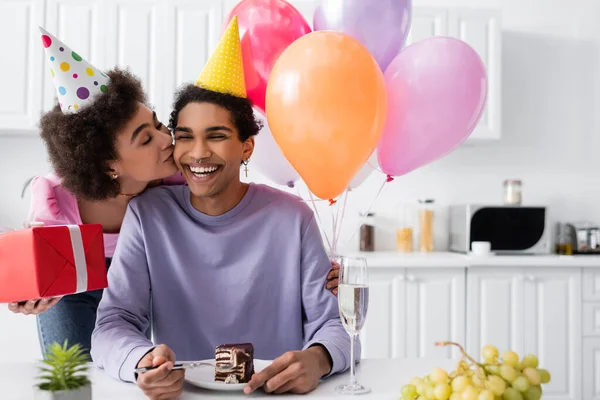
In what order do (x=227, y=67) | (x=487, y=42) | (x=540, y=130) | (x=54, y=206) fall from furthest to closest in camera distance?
1. (x=540, y=130)
2. (x=487, y=42)
3. (x=54, y=206)
4. (x=227, y=67)

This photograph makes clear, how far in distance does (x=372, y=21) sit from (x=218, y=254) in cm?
64

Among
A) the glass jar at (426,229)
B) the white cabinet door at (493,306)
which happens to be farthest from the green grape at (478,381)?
the glass jar at (426,229)

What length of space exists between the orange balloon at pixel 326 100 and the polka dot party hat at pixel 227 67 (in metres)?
0.12

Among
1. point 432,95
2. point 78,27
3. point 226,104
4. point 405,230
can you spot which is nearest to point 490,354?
point 432,95

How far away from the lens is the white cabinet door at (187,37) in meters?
2.95

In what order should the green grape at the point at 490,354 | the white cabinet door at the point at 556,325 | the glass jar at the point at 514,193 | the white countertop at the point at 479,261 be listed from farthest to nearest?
the glass jar at the point at 514,193 → the white cabinet door at the point at 556,325 → the white countertop at the point at 479,261 → the green grape at the point at 490,354

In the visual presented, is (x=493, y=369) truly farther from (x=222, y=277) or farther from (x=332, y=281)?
(x=222, y=277)

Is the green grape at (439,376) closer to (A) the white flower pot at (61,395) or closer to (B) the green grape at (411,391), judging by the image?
(B) the green grape at (411,391)

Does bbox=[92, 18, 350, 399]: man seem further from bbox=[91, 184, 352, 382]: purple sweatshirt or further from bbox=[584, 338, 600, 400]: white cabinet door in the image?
bbox=[584, 338, 600, 400]: white cabinet door

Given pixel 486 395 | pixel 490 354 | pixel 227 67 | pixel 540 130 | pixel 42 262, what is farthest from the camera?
pixel 540 130

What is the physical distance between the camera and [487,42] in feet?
10.3

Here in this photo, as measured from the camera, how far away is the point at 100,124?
135 cm

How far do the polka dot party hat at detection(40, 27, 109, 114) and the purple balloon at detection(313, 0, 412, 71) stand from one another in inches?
22.1

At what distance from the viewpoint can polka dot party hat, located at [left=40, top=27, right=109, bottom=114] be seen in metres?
1.32
